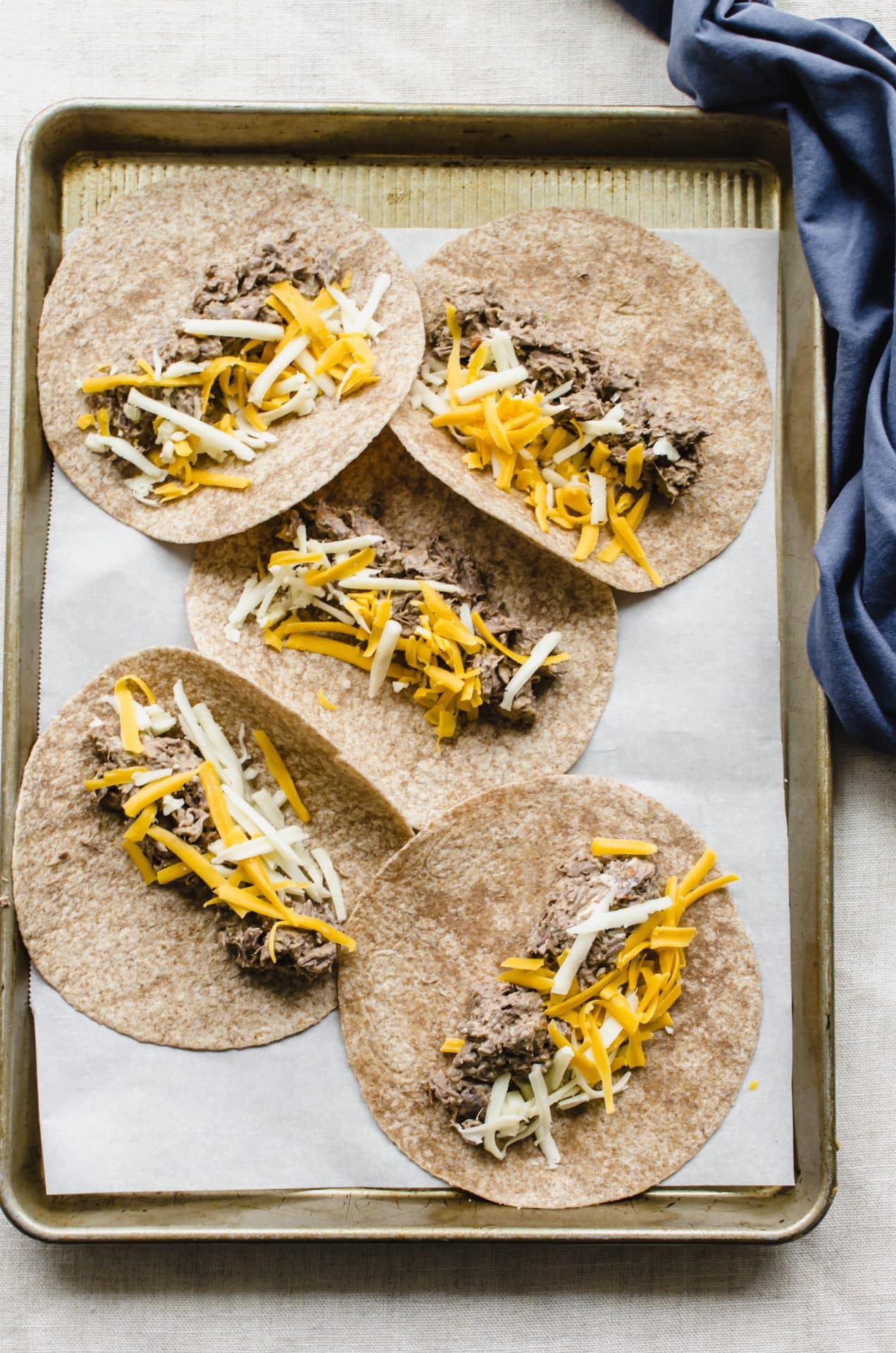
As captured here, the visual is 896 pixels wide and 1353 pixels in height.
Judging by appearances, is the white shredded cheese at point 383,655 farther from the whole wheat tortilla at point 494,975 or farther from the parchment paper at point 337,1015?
the parchment paper at point 337,1015

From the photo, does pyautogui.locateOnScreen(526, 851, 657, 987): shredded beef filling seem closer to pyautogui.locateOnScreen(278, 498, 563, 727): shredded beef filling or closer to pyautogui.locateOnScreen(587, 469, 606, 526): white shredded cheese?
pyautogui.locateOnScreen(278, 498, 563, 727): shredded beef filling

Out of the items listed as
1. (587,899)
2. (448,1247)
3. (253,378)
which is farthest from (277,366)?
(448,1247)

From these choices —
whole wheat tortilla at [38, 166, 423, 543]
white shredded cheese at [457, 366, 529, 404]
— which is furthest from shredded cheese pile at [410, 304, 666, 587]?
whole wheat tortilla at [38, 166, 423, 543]

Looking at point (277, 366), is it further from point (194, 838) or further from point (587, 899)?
point (587, 899)

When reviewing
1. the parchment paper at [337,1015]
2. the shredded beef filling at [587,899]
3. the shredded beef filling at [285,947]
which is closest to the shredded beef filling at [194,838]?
the shredded beef filling at [285,947]

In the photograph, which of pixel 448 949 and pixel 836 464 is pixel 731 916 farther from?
pixel 836 464
